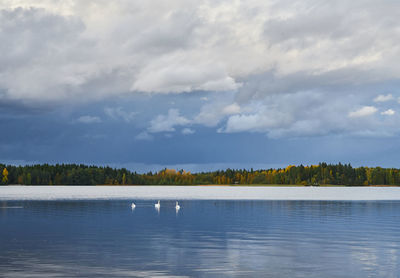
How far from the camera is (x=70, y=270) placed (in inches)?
1273

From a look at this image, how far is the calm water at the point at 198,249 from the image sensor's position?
32688 mm

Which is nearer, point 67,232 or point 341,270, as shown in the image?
point 341,270

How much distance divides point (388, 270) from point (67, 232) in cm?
3345

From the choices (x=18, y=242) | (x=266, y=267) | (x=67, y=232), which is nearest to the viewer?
(x=266, y=267)

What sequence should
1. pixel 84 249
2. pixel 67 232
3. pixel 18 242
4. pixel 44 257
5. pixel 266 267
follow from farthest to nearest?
pixel 67 232 → pixel 18 242 → pixel 84 249 → pixel 44 257 → pixel 266 267

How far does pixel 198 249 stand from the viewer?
138 feet

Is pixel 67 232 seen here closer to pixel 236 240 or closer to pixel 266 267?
pixel 236 240

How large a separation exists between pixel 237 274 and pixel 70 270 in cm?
1059

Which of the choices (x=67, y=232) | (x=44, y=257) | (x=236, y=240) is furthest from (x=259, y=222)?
Result: (x=44, y=257)

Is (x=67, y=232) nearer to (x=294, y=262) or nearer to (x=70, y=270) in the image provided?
(x=70, y=270)

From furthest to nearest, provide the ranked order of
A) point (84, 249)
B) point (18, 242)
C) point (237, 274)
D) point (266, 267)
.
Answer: point (18, 242)
point (84, 249)
point (266, 267)
point (237, 274)

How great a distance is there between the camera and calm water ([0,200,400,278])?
107ft

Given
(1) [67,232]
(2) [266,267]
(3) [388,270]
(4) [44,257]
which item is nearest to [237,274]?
(2) [266,267]

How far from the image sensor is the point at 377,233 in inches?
2152
